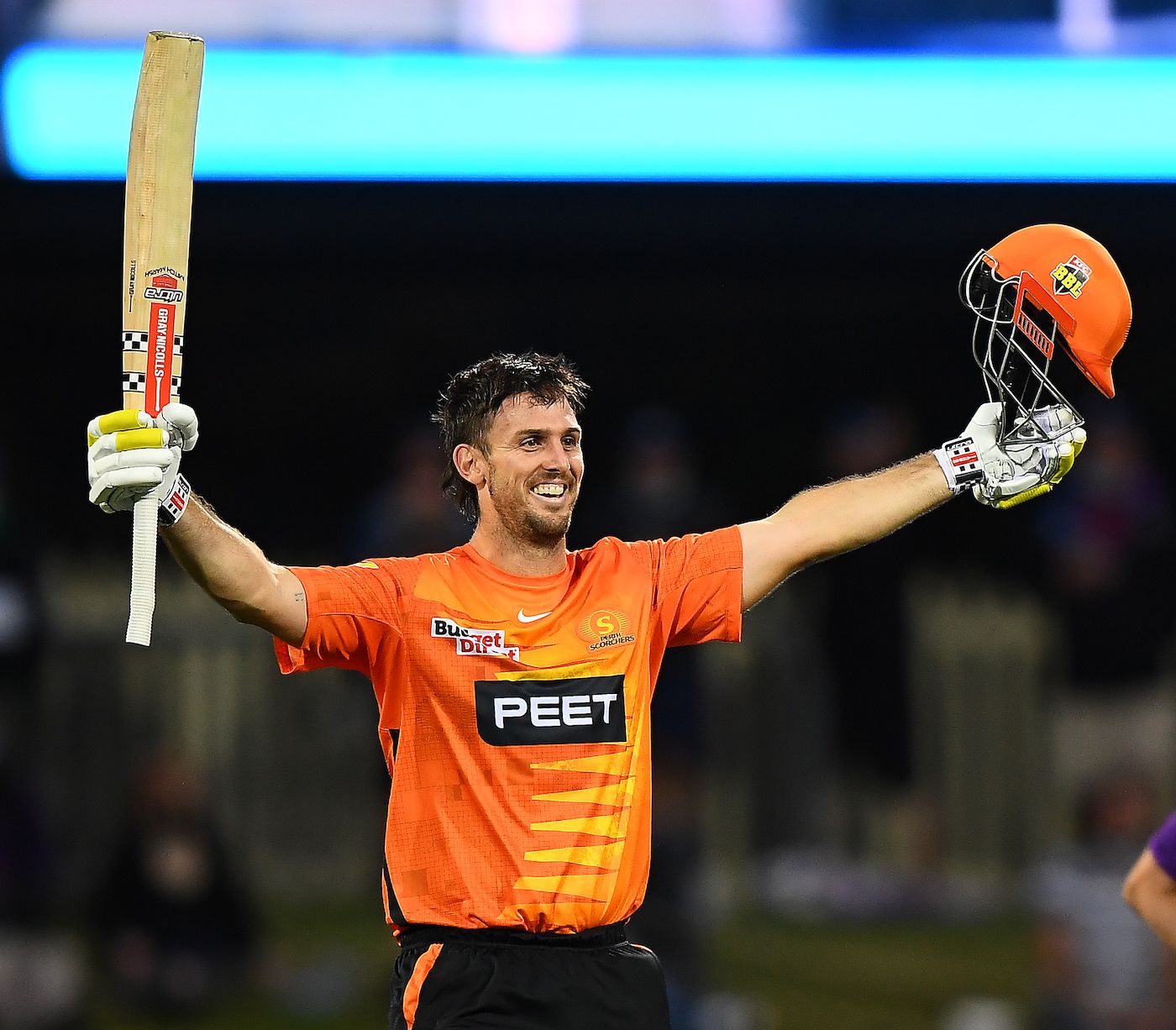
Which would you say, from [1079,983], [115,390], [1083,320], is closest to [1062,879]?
[1079,983]

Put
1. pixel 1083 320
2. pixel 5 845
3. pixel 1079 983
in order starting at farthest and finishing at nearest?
pixel 5 845 → pixel 1079 983 → pixel 1083 320

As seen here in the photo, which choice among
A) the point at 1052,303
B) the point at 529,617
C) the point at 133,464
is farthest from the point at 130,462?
the point at 1052,303

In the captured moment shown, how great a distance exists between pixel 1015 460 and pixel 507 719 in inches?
55.0

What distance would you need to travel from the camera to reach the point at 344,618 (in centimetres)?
422

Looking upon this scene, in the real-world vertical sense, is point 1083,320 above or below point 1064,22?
below

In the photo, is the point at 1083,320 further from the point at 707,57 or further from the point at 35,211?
the point at 35,211

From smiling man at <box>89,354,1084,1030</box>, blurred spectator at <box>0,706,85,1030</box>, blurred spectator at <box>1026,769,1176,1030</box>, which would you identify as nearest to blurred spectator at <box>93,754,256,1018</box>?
blurred spectator at <box>0,706,85,1030</box>

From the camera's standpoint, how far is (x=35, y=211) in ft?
Answer: 25.8

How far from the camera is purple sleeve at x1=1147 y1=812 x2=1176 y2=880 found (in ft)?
16.3

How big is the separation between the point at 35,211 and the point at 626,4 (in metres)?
2.67

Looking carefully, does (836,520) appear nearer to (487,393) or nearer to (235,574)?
(487,393)

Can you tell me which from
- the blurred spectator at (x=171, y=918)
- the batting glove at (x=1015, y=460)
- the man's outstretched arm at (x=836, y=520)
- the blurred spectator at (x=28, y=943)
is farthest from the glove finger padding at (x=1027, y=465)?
the blurred spectator at (x=28, y=943)

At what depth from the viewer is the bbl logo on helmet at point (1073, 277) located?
179 inches

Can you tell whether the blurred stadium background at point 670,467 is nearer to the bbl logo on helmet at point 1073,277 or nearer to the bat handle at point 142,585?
the bbl logo on helmet at point 1073,277
